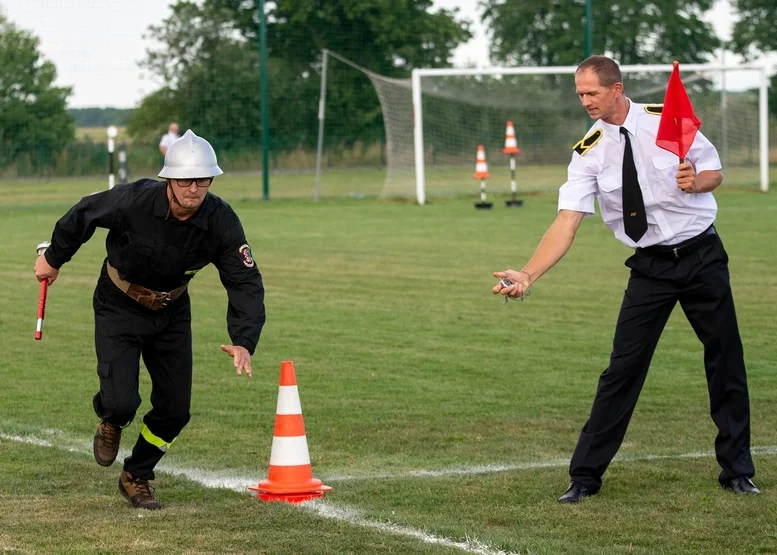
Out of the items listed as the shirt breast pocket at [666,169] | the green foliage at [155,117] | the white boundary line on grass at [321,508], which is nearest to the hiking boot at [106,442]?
the white boundary line on grass at [321,508]

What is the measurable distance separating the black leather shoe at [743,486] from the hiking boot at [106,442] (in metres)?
2.93

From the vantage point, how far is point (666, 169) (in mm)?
6262

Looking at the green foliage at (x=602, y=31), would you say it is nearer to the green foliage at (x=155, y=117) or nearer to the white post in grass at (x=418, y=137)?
the green foliage at (x=155, y=117)

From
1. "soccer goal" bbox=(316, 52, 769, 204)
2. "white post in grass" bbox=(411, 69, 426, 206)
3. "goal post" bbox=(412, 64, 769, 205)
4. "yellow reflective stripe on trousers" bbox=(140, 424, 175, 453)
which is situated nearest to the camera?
"yellow reflective stripe on trousers" bbox=(140, 424, 175, 453)

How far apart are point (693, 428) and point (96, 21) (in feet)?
83.8

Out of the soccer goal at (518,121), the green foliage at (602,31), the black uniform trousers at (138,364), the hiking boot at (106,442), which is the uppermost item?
the green foliage at (602,31)

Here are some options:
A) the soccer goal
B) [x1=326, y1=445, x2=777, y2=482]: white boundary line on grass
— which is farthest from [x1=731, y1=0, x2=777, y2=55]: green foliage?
[x1=326, y1=445, x2=777, y2=482]: white boundary line on grass

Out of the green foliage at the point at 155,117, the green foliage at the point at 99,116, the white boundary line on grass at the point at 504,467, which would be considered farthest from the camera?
the green foliage at the point at 155,117

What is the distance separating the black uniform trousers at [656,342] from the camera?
6359 millimetres

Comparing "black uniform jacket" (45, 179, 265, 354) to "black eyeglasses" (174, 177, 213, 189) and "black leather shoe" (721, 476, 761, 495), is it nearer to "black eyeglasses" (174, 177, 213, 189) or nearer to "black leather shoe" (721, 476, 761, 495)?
"black eyeglasses" (174, 177, 213, 189)

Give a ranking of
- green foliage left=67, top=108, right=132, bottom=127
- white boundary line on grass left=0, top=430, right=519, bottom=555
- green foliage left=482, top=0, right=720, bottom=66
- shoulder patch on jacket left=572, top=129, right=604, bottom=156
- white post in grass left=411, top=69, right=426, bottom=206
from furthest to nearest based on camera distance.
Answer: green foliage left=482, top=0, right=720, bottom=66, green foliage left=67, top=108, right=132, bottom=127, white post in grass left=411, top=69, right=426, bottom=206, shoulder patch on jacket left=572, top=129, right=604, bottom=156, white boundary line on grass left=0, top=430, right=519, bottom=555

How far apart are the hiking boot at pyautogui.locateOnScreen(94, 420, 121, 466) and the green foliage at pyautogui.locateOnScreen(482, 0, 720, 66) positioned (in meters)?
50.9

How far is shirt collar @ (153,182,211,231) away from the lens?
19.9ft

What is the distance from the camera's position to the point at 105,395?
6.26 meters
